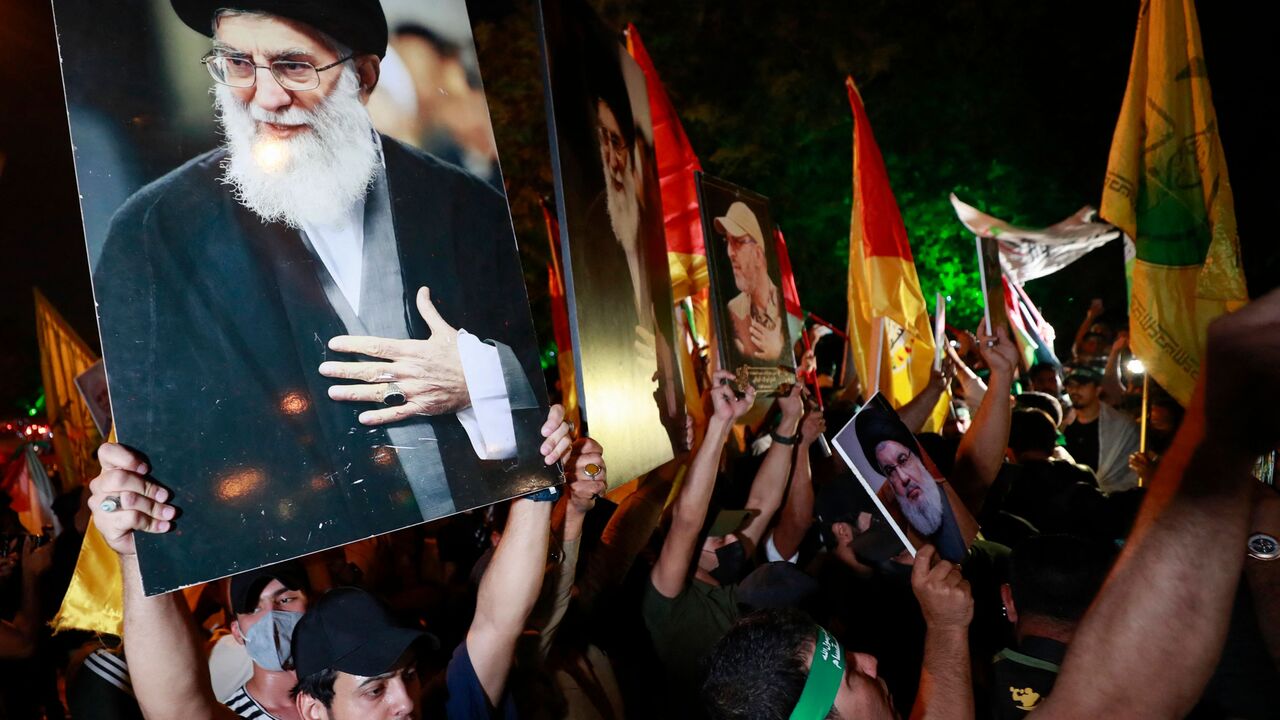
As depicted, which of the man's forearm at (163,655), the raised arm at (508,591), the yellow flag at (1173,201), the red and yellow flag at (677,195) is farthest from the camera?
the red and yellow flag at (677,195)

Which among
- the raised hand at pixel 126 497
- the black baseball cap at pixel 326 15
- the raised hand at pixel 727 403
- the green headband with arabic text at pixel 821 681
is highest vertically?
the black baseball cap at pixel 326 15

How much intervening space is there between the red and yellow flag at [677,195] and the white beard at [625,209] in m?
1.94

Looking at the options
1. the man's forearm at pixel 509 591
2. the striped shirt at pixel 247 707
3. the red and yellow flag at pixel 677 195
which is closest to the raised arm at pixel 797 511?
the red and yellow flag at pixel 677 195

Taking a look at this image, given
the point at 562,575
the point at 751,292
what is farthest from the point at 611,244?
the point at 751,292

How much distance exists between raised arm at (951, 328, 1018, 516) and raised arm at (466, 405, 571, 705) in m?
2.82

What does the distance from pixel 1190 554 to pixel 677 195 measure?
17.5ft

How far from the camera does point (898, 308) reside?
762 centimetres

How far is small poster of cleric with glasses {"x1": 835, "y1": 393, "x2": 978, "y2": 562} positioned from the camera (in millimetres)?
3514

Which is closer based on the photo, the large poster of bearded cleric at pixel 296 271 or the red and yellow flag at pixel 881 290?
the large poster of bearded cleric at pixel 296 271

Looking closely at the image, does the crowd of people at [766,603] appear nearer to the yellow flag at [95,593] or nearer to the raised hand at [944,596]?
the raised hand at [944,596]

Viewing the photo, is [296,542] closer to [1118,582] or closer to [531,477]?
[531,477]

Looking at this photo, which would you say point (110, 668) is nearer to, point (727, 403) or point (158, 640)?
point (158, 640)

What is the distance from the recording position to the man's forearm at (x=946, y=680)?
2.67 m

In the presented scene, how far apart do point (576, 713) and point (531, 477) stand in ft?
5.23
